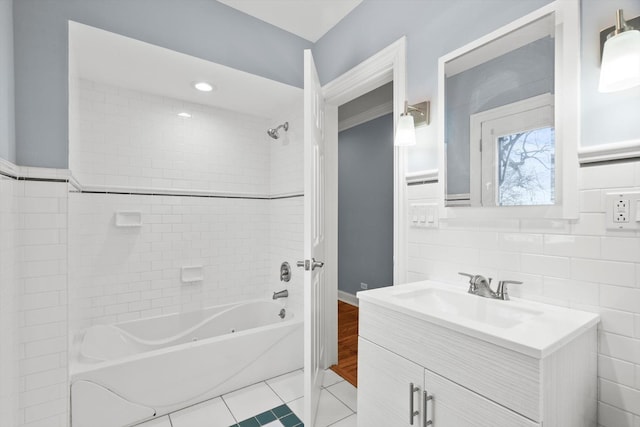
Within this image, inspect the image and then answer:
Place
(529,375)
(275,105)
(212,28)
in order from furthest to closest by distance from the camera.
→ (275,105)
(212,28)
(529,375)

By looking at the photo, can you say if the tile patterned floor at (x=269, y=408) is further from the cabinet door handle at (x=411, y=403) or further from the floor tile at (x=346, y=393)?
the cabinet door handle at (x=411, y=403)

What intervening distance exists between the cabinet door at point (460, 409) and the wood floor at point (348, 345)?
4.11 feet

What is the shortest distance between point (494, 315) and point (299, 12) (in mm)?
2354

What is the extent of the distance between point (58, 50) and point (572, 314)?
2687mm

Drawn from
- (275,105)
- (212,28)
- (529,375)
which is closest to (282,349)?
Result: (529,375)

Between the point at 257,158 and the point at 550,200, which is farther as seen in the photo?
the point at 257,158

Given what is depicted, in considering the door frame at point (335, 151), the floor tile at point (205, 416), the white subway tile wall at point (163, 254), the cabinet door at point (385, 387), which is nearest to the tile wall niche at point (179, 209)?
the white subway tile wall at point (163, 254)

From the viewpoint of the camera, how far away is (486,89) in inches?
53.9

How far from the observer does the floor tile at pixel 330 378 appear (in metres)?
2.17

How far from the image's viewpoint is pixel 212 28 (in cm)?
206

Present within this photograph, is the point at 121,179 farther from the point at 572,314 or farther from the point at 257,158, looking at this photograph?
the point at 572,314

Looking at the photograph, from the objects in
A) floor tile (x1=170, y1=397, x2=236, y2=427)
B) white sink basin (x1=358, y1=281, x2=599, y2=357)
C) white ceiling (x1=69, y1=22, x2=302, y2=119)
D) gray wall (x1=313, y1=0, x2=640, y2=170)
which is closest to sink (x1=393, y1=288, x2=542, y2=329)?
white sink basin (x1=358, y1=281, x2=599, y2=357)

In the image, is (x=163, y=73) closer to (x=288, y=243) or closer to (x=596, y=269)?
(x=288, y=243)

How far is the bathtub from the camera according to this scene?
5.42 feet
